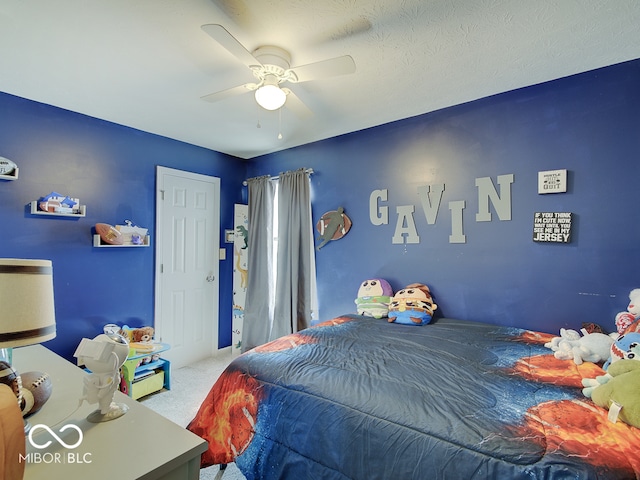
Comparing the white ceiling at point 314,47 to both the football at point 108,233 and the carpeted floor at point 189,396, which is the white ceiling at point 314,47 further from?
the carpeted floor at point 189,396

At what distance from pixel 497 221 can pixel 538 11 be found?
134 cm

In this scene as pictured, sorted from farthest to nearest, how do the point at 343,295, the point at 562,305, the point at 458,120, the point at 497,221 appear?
1. the point at 343,295
2. the point at 458,120
3. the point at 497,221
4. the point at 562,305

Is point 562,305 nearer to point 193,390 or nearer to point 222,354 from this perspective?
point 193,390

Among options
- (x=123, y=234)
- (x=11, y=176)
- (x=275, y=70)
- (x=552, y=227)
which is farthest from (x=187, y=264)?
(x=552, y=227)

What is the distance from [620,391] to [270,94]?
6.68 feet

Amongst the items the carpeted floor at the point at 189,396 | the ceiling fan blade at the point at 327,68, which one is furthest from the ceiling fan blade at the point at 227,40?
the carpeted floor at the point at 189,396

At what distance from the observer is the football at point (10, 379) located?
0.88 metres

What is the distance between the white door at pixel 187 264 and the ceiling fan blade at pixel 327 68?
2.14 meters

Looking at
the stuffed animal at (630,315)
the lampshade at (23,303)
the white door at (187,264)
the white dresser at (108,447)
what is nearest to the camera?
the white dresser at (108,447)

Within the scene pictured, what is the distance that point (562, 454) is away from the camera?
91 cm

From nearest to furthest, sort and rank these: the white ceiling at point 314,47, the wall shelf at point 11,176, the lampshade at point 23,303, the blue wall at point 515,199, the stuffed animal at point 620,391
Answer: the lampshade at point 23,303 → the stuffed animal at point 620,391 → the white ceiling at point 314,47 → the blue wall at point 515,199 → the wall shelf at point 11,176

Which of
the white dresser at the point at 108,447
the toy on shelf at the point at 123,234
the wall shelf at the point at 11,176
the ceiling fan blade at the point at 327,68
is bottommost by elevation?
the white dresser at the point at 108,447

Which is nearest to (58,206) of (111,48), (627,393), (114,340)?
(111,48)
